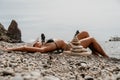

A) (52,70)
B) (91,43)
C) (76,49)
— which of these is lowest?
(52,70)

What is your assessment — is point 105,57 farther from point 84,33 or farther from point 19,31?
point 19,31

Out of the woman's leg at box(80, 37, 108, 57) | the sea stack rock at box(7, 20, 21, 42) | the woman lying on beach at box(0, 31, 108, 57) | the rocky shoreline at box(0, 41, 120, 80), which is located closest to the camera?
the rocky shoreline at box(0, 41, 120, 80)

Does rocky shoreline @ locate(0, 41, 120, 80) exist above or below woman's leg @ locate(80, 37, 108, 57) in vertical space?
below

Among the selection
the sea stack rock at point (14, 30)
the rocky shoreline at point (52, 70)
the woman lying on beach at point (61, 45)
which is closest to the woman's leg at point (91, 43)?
the woman lying on beach at point (61, 45)

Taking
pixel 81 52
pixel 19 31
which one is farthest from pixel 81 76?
pixel 19 31

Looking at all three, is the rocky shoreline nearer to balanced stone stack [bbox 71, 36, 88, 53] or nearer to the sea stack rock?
balanced stone stack [bbox 71, 36, 88, 53]

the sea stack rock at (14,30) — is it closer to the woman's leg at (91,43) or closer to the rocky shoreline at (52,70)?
the woman's leg at (91,43)

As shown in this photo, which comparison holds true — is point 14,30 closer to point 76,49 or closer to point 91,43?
point 91,43

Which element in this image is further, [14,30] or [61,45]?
[14,30]

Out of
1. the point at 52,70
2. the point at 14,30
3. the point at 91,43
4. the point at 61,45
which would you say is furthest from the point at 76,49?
the point at 14,30

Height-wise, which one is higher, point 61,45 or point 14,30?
point 14,30

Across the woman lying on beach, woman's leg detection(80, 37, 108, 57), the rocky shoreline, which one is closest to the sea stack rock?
the woman lying on beach

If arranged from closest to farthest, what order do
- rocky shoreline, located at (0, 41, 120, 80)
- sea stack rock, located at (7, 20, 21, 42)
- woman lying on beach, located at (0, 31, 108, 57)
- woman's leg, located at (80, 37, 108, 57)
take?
rocky shoreline, located at (0, 41, 120, 80) → woman lying on beach, located at (0, 31, 108, 57) → woman's leg, located at (80, 37, 108, 57) → sea stack rock, located at (7, 20, 21, 42)

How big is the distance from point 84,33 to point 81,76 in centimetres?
492
